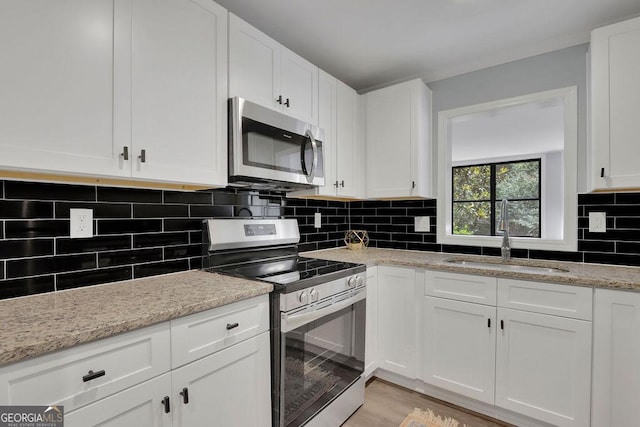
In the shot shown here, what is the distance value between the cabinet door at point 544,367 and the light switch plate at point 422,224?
0.94 meters

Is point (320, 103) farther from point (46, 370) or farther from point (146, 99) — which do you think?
point (46, 370)

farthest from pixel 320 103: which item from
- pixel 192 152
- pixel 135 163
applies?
pixel 135 163

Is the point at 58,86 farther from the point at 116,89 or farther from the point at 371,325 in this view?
the point at 371,325

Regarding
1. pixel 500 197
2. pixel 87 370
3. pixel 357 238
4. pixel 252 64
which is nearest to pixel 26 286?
pixel 87 370

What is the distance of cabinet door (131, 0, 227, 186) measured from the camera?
1270mm

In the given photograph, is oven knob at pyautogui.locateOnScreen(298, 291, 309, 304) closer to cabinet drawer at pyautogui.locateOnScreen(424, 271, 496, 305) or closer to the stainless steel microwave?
the stainless steel microwave

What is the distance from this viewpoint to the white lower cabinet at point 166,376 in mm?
832

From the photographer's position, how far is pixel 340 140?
Result: 7.94 feet

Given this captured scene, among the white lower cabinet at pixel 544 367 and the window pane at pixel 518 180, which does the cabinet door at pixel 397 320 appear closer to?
the white lower cabinet at pixel 544 367

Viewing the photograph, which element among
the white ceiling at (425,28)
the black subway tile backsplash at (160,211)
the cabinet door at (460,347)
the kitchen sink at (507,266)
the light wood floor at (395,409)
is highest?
the white ceiling at (425,28)

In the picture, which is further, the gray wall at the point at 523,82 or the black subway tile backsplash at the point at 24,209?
the gray wall at the point at 523,82

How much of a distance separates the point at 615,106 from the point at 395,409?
2148mm

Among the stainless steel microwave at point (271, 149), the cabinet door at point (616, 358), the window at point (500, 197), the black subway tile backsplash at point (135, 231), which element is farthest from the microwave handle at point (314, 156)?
the window at point (500, 197)

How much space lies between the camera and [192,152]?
1443 mm
